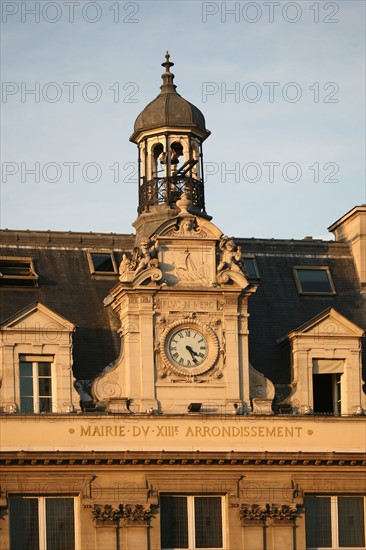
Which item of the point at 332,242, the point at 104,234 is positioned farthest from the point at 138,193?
the point at 332,242

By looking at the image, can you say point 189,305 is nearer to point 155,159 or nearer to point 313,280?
point 155,159

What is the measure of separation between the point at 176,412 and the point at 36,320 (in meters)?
6.59

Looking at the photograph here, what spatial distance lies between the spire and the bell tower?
0.36 metres

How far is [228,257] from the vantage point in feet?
270

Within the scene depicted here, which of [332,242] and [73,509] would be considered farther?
[332,242]

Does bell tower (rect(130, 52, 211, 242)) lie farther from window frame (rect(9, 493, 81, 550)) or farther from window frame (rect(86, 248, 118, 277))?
window frame (rect(9, 493, 81, 550))

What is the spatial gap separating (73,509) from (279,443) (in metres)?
8.54

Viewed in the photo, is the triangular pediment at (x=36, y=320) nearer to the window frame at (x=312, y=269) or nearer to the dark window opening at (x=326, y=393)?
the dark window opening at (x=326, y=393)

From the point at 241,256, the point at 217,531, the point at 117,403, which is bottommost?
→ the point at 217,531

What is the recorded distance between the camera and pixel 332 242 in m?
91.4

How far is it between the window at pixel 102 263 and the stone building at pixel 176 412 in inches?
65.7

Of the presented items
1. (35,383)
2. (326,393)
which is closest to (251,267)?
(326,393)

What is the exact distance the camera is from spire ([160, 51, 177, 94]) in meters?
88.7

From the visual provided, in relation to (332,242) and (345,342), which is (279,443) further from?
(332,242)
